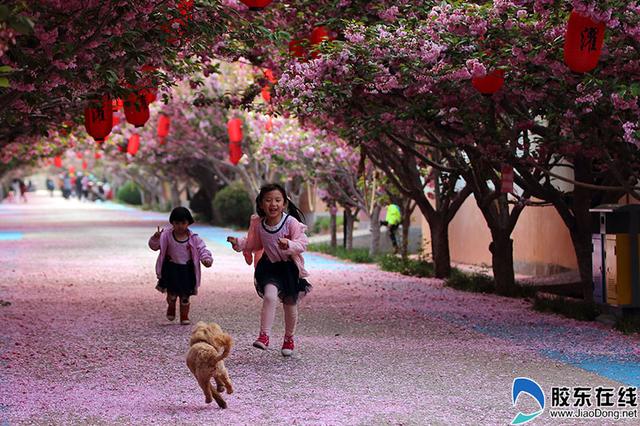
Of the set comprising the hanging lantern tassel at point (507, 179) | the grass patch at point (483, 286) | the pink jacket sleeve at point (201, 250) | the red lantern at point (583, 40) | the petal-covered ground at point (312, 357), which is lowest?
the petal-covered ground at point (312, 357)

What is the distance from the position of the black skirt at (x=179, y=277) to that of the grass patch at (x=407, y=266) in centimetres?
799

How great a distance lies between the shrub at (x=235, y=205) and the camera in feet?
118

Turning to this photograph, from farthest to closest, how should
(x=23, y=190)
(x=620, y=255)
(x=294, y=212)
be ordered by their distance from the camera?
(x=23, y=190) → (x=620, y=255) → (x=294, y=212)

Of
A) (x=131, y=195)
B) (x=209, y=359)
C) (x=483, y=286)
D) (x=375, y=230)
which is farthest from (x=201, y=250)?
(x=131, y=195)

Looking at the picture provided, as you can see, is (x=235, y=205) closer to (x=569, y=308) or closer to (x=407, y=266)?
(x=407, y=266)

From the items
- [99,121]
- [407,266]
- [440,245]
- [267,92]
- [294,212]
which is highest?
[267,92]

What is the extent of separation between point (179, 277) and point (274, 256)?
2.42 meters

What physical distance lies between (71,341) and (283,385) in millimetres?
3165

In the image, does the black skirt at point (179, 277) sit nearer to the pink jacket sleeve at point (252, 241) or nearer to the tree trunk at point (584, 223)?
the pink jacket sleeve at point (252, 241)

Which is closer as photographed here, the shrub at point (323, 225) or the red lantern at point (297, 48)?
the red lantern at point (297, 48)

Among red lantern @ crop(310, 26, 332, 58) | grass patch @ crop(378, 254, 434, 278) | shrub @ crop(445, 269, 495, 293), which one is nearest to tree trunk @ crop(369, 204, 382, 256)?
grass patch @ crop(378, 254, 434, 278)

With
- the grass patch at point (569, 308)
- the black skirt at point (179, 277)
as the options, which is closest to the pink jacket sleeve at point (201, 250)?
the black skirt at point (179, 277)

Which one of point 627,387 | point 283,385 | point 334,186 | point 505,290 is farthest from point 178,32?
point 334,186

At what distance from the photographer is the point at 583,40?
319 inches
